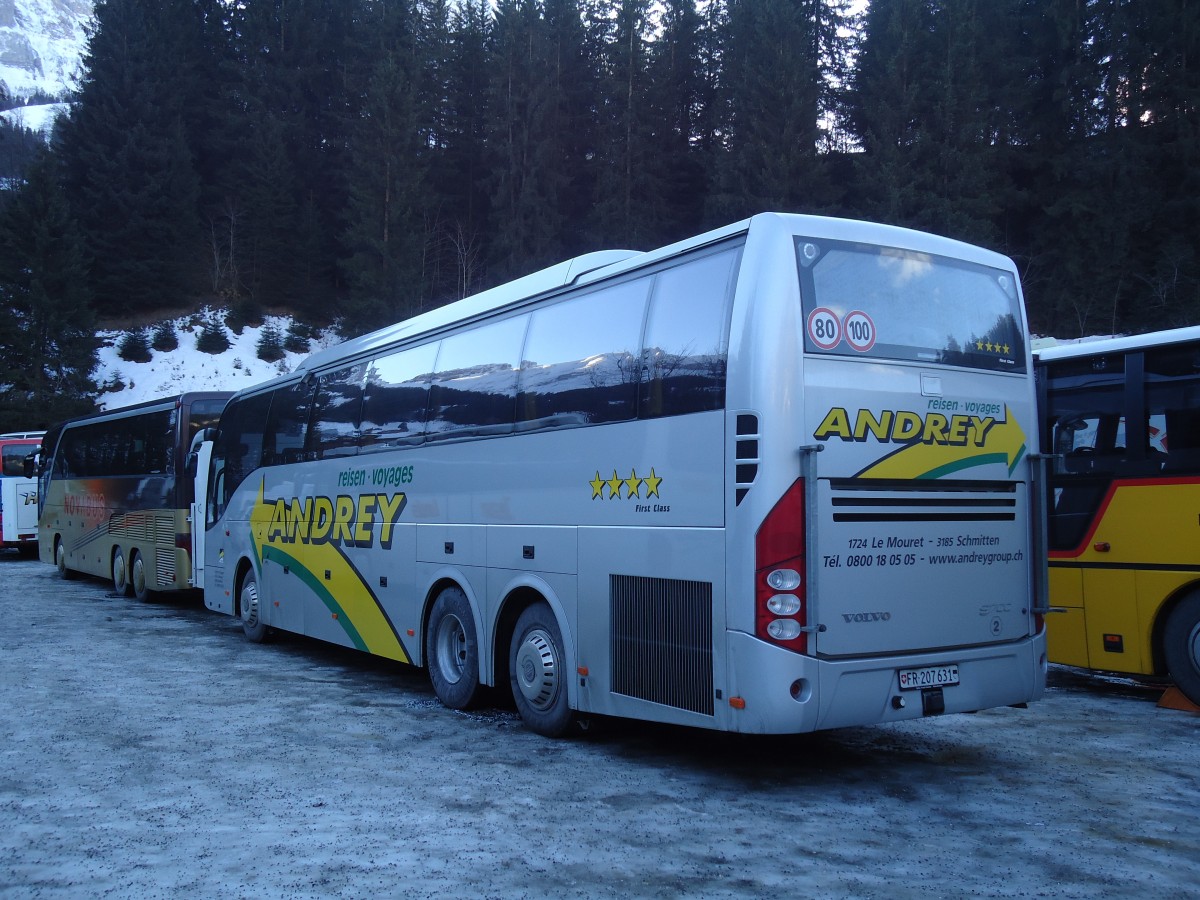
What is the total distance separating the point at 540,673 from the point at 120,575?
1420cm

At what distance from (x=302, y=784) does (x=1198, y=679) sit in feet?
22.6

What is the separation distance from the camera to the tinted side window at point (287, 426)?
12.2 m

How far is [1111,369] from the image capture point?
31.2 feet

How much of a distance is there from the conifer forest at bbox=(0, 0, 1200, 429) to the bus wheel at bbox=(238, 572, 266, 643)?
95.4ft

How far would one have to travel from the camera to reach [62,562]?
22859 millimetres

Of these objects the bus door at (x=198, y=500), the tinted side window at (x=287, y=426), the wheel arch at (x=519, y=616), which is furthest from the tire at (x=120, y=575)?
the wheel arch at (x=519, y=616)

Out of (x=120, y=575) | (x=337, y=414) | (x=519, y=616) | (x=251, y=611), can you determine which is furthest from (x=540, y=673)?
(x=120, y=575)

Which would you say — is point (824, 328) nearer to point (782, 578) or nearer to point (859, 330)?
point (859, 330)

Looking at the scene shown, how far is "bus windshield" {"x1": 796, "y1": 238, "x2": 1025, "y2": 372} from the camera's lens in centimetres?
627

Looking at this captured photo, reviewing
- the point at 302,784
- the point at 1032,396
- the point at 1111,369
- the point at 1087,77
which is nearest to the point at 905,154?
the point at 1087,77

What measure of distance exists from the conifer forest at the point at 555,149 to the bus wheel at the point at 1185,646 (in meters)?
29.6

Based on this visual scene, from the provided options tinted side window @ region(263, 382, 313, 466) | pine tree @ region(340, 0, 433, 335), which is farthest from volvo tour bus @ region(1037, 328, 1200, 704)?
pine tree @ region(340, 0, 433, 335)

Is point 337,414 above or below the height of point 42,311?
below

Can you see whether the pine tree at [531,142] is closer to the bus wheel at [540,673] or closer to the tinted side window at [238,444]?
the tinted side window at [238,444]
